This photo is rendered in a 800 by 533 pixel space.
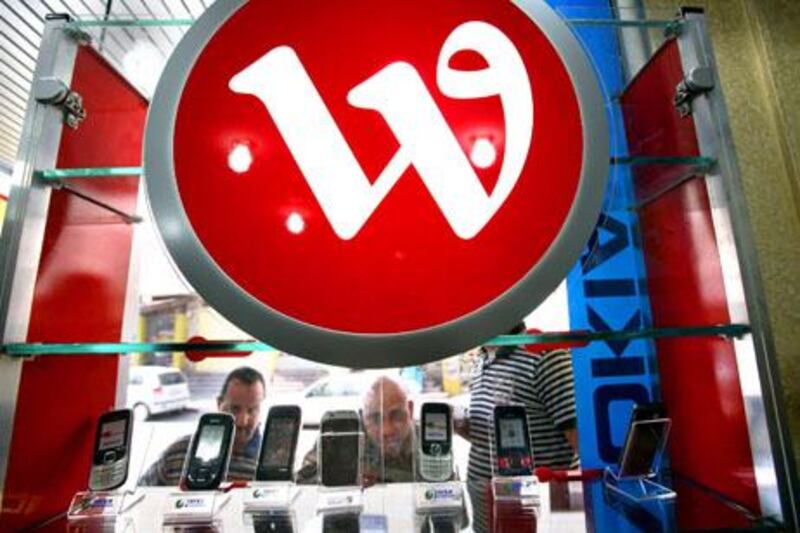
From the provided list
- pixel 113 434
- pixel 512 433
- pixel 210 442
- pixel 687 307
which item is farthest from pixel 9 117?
pixel 687 307

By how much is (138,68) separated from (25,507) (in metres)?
0.90

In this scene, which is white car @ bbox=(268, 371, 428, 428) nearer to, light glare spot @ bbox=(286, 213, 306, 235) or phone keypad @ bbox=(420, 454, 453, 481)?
phone keypad @ bbox=(420, 454, 453, 481)

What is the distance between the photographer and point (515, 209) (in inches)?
29.2

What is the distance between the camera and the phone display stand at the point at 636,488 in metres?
0.87

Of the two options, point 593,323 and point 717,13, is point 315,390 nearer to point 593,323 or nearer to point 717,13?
point 593,323

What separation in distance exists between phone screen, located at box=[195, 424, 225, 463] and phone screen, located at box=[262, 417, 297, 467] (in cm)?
8

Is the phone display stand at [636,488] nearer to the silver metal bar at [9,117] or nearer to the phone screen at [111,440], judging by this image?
the phone screen at [111,440]

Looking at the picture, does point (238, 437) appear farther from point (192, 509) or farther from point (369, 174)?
point (369, 174)

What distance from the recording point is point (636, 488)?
917 millimetres

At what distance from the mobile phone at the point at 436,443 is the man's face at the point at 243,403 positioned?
1.11 feet

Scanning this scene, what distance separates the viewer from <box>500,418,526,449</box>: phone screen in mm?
897

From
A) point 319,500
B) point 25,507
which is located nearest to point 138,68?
point 25,507

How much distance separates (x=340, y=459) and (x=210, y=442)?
0.76 ft

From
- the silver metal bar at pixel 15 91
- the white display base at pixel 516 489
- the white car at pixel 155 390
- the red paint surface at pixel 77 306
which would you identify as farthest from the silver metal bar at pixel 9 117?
the white display base at pixel 516 489
